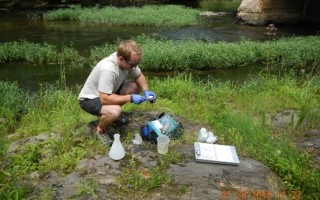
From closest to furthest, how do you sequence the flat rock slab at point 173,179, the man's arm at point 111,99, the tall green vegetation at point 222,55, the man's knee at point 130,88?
the flat rock slab at point 173,179 → the man's arm at point 111,99 → the man's knee at point 130,88 → the tall green vegetation at point 222,55

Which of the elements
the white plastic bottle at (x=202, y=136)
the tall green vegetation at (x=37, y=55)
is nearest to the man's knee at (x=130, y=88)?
the white plastic bottle at (x=202, y=136)

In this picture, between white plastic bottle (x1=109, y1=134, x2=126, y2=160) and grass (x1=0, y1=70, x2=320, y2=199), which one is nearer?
grass (x1=0, y1=70, x2=320, y2=199)

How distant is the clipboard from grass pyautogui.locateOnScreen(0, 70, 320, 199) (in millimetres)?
274

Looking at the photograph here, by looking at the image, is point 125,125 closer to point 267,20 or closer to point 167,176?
point 167,176

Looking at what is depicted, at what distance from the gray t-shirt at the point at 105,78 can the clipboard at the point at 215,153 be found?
1.49m

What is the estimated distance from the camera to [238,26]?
64.3 feet

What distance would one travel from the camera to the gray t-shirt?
14.9 ft

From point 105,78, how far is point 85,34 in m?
12.3

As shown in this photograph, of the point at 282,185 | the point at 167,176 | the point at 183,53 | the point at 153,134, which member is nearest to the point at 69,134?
the point at 153,134

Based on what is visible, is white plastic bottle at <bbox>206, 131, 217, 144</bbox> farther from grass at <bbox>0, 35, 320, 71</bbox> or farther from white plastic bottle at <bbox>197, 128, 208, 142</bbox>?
grass at <bbox>0, 35, 320, 71</bbox>

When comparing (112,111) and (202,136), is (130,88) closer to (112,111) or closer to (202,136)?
(112,111)

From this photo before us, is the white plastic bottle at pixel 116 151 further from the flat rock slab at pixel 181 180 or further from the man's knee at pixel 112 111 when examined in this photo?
the man's knee at pixel 112 111

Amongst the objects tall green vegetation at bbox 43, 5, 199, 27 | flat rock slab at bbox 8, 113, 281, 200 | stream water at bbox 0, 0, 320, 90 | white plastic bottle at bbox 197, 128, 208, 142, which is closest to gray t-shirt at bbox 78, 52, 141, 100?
flat rock slab at bbox 8, 113, 281, 200

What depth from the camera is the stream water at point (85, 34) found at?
10.3 metres
